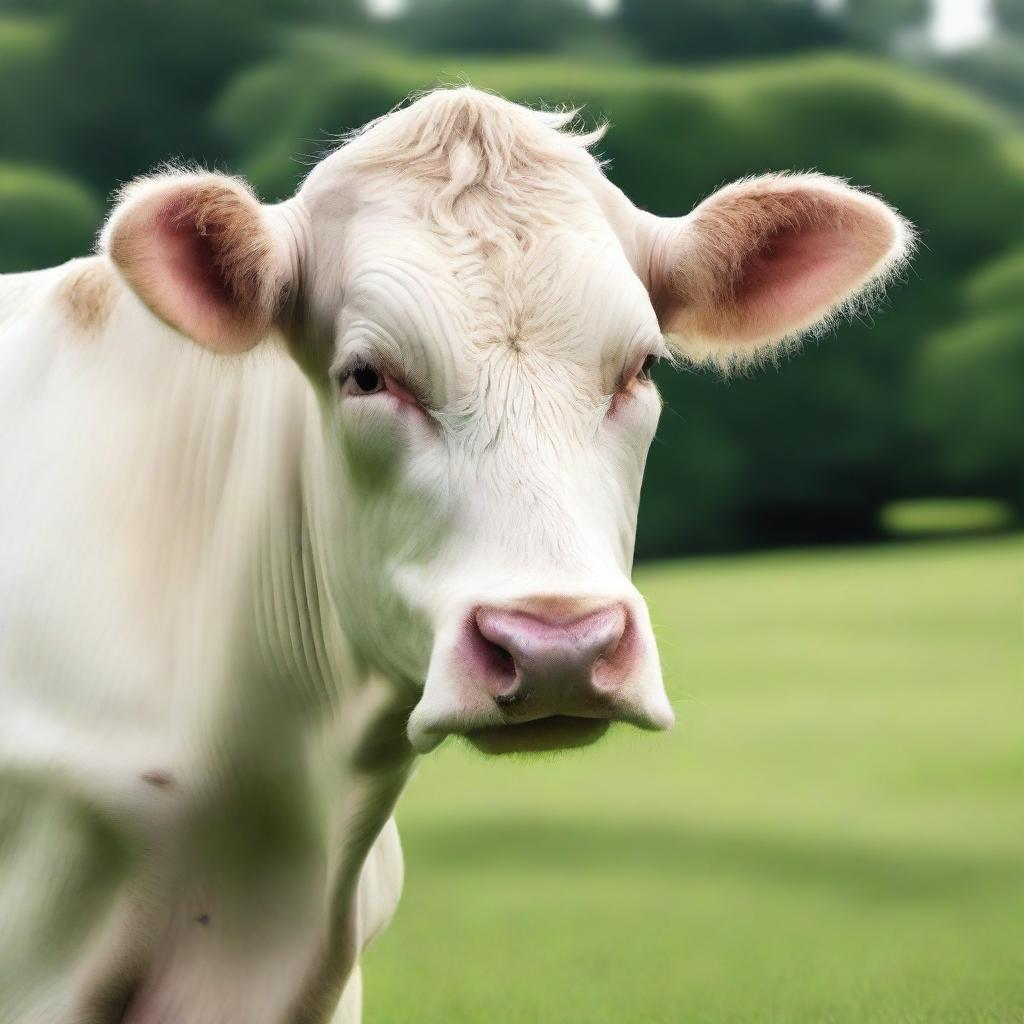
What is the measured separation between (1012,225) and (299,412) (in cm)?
1368

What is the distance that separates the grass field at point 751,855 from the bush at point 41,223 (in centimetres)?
533

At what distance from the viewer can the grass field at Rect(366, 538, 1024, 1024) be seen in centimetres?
369

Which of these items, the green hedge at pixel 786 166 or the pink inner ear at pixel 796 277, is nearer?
the pink inner ear at pixel 796 277

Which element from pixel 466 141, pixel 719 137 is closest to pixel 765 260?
pixel 466 141

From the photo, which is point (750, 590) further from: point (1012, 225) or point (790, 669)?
point (1012, 225)

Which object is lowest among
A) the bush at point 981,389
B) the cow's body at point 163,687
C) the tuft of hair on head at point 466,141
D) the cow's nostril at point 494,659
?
the bush at point 981,389

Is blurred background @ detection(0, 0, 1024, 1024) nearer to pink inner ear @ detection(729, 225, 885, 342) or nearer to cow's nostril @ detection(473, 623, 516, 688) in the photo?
pink inner ear @ detection(729, 225, 885, 342)

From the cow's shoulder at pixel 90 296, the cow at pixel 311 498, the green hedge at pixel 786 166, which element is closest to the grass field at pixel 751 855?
the cow at pixel 311 498

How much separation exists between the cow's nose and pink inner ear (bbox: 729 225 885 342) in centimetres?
70

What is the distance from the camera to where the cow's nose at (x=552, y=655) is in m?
1.52

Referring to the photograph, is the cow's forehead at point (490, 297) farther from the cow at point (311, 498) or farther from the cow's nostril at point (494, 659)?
the cow's nostril at point (494, 659)

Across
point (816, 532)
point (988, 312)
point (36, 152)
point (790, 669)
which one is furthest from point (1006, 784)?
point (36, 152)

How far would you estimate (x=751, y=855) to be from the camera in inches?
214

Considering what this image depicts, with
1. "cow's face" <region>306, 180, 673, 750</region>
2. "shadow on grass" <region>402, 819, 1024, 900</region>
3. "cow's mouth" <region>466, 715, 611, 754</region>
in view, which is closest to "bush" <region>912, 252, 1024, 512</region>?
"shadow on grass" <region>402, 819, 1024, 900</region>
